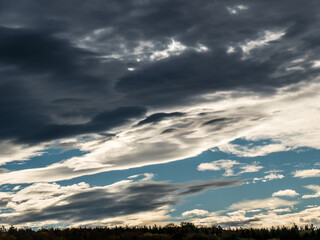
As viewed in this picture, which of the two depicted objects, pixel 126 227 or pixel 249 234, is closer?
pixel 249 234

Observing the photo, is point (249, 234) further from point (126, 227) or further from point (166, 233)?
point (126, 227)

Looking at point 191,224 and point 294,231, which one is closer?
point 294,231

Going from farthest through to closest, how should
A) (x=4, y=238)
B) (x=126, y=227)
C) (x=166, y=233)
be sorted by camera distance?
1. (x=126, y=227)
2. (x=166, y=233)
3. (x=4, y=238)

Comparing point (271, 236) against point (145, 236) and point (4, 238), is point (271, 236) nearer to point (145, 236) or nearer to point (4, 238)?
point (145, 236)

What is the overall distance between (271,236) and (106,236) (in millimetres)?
9339

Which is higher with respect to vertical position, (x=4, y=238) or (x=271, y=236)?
(x=4, y=238)

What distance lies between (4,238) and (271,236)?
14.3 meters

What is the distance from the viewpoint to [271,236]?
22062mm

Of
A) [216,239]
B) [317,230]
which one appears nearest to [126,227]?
[216,239]

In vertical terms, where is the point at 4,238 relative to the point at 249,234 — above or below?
above

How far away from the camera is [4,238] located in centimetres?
2041

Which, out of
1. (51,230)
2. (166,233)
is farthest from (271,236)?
(51,230)

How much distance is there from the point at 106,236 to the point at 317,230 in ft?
38.2

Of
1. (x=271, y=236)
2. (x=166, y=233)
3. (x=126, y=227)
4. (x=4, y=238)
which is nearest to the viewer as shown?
(x=4, y=238)
